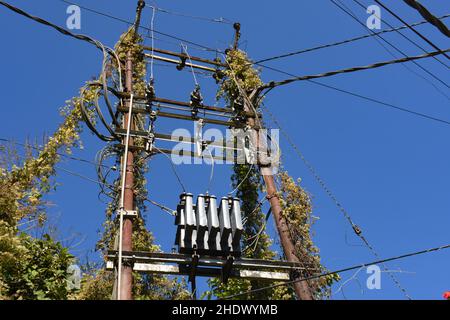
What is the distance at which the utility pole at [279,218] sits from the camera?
661 cm

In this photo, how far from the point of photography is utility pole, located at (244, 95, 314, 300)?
260 inches

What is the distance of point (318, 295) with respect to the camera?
698cm

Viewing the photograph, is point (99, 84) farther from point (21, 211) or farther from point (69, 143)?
point (21, 211)

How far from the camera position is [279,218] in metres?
7.58

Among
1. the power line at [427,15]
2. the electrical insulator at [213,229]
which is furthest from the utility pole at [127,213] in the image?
the power line at [427,15]

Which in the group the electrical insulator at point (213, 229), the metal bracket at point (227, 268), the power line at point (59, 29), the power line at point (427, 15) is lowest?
the metal bracket at point (227, 268)

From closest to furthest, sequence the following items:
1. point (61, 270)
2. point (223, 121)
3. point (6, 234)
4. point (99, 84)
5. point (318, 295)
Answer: point (6, 234)
point (61, 270)
point (318, 295)
point (99, 84)
point (223, 121)

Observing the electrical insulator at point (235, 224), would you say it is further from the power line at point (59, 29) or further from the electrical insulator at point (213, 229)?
the power line at point (59, 29)

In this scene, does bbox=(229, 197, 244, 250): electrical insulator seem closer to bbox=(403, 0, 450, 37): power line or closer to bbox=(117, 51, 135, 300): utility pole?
bbox=(117, 51, 135, 300): utility pole

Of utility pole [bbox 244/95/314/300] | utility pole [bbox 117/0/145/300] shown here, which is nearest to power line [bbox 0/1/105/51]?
utility pole [bbox 117/0/145/300]

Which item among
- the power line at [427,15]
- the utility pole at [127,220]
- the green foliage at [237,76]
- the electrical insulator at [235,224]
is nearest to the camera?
the power line at [427,15]

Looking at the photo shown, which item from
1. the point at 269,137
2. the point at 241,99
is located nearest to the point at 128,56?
the point at 241,99
